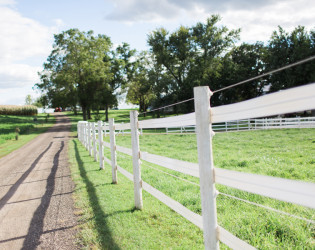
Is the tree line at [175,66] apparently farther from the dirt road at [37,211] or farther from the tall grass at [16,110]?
the dirt road at [37,211]

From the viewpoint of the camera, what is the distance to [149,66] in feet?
145

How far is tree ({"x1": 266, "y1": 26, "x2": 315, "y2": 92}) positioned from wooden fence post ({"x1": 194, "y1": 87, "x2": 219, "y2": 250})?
100 ft

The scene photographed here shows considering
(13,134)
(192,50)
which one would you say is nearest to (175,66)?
(192,50)

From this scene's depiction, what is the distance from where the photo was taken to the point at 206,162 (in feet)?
7.91

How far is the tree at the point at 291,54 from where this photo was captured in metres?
29.2

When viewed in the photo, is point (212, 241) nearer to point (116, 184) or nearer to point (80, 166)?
point (116, 184)

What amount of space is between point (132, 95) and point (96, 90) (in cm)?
847

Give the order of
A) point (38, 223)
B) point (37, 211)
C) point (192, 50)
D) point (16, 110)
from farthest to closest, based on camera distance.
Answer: point (16, 110) < point (192, 50) < point (37, 211) < point (38, 223)

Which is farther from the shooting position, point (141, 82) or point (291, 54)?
point (141, 82)

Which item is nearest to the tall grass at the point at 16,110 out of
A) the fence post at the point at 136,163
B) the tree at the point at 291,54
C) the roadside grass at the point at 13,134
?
the roadside grass at the point at 13,134

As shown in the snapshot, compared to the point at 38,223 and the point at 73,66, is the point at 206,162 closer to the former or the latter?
the point at 38,223

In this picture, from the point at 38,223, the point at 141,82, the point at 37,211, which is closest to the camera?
the point at 38,223

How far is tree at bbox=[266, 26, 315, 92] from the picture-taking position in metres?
29.2

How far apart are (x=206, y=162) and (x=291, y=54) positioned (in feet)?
108
